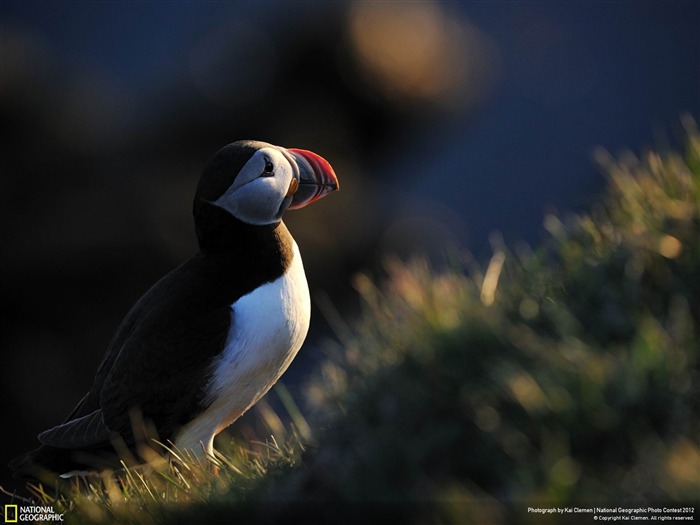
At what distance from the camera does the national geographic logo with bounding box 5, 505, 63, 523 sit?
11.0 ft

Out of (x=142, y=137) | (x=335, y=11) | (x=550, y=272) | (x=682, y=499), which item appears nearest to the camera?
(x=682, y=499)

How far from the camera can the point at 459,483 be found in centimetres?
234

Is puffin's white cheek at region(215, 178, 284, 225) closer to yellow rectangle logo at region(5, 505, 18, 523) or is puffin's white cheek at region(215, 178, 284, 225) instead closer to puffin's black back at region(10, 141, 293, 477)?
puffin's black back at region(10, 141, 293, 477)

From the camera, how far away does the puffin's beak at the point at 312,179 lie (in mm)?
3910

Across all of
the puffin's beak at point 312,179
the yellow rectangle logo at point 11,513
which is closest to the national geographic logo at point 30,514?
the yellow rectangle logo at point 11,513

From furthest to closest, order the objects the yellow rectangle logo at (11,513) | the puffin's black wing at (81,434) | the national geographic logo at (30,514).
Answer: the puffin's black wing at (81,434)
the yellow rectangle logo at (11,513)
the national geographic logo at (30,514)

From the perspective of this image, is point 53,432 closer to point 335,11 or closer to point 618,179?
point 618,179

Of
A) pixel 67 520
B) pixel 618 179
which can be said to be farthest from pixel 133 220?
pixel 618 179

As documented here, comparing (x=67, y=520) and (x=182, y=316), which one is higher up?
(x=182, y=316)

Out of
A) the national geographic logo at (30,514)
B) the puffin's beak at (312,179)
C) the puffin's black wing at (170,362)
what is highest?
the puffin's beak at (312,179)

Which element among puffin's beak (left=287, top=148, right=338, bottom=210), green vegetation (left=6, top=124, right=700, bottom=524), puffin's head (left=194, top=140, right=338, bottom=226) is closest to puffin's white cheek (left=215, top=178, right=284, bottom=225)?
puffin's head (left=194, top=140, right=338, bottom=226)

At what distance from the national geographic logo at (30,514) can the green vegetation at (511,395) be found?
0.08 meters

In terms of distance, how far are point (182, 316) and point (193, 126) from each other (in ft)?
21.5

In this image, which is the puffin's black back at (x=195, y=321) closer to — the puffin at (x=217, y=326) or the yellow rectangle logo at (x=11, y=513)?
the puffin at (x=217, y=326)
